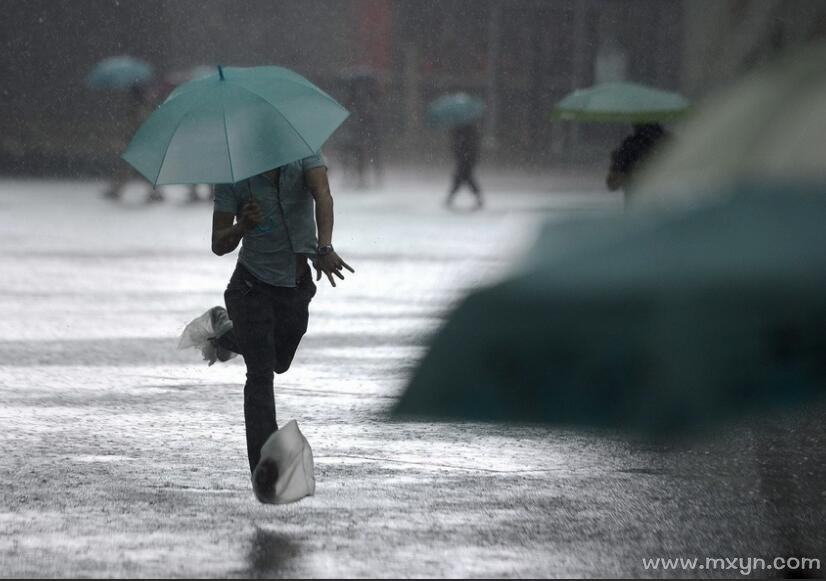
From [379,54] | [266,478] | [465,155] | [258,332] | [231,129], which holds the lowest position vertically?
[465,155]

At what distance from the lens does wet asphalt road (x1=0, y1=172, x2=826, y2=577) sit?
5578 millimetres

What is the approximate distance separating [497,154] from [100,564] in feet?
53.9

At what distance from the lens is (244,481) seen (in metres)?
6.75

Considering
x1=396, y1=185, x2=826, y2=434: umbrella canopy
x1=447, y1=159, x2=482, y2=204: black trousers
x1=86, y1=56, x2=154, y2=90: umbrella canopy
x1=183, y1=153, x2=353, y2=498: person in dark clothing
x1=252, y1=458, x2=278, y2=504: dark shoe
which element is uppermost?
x1=396, y1=185, x2=826, y2=434: umbrella canopy

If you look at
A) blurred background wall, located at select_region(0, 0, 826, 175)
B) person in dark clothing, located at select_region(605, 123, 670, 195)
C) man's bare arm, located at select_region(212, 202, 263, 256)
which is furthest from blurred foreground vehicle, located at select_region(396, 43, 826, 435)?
blurred background wall, located at select_region(0, 0, 826, 175)

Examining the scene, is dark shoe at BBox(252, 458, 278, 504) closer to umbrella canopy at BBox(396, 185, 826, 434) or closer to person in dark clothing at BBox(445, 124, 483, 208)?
umbrella canopy at BBox(396, 185, 826, 434)

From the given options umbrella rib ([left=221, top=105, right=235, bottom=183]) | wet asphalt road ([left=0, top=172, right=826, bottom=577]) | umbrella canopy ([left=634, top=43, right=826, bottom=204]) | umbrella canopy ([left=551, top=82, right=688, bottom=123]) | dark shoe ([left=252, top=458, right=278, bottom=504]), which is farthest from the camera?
umbrella canopy ([left=551, top=82, right=688, bottom=123])

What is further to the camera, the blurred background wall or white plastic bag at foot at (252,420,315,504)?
the blurred background wall

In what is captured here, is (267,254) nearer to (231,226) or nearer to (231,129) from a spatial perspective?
(231,226)

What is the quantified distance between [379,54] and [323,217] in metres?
16.1

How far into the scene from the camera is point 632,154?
36.0 ft

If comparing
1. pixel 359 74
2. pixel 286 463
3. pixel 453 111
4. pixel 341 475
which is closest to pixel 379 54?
pixel 359 74

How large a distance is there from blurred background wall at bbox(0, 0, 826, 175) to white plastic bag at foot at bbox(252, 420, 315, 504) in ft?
36.4

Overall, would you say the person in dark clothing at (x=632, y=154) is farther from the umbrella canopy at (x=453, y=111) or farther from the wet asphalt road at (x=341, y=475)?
the umbrella canopy at (x=453, y=111)
